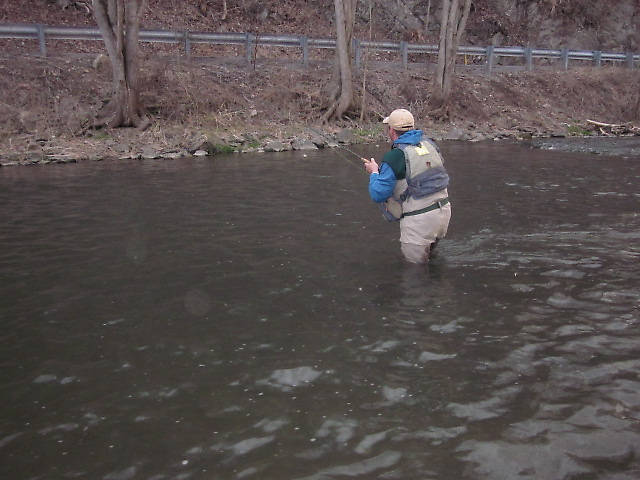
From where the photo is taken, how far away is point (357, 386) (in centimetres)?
484

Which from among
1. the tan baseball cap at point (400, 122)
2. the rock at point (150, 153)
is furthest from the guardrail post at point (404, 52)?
the tan baseball cap at point (400, 122)

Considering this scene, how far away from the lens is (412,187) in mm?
7570

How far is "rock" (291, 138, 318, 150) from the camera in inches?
822

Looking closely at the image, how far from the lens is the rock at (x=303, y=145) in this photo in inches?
822

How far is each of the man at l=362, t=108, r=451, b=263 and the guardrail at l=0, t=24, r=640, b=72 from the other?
18951 mm

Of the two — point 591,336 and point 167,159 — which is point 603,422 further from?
point 167,159

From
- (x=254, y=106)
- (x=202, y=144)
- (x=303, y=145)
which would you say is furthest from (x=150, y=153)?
(x=254, y=106)

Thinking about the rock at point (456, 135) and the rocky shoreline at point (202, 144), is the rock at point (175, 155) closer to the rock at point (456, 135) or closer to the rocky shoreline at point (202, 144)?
the rocky shoreline at point (202, 144)

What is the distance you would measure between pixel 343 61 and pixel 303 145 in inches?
195

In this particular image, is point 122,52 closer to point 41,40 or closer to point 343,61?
point 41,40

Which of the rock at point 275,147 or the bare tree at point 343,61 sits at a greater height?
the bare tree at point 343,61

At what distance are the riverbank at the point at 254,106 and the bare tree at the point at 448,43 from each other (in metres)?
0.95

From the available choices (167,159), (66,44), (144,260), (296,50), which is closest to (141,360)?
(144,260)

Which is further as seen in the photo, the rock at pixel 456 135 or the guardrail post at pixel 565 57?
the guardrail post at pixel 565 57
